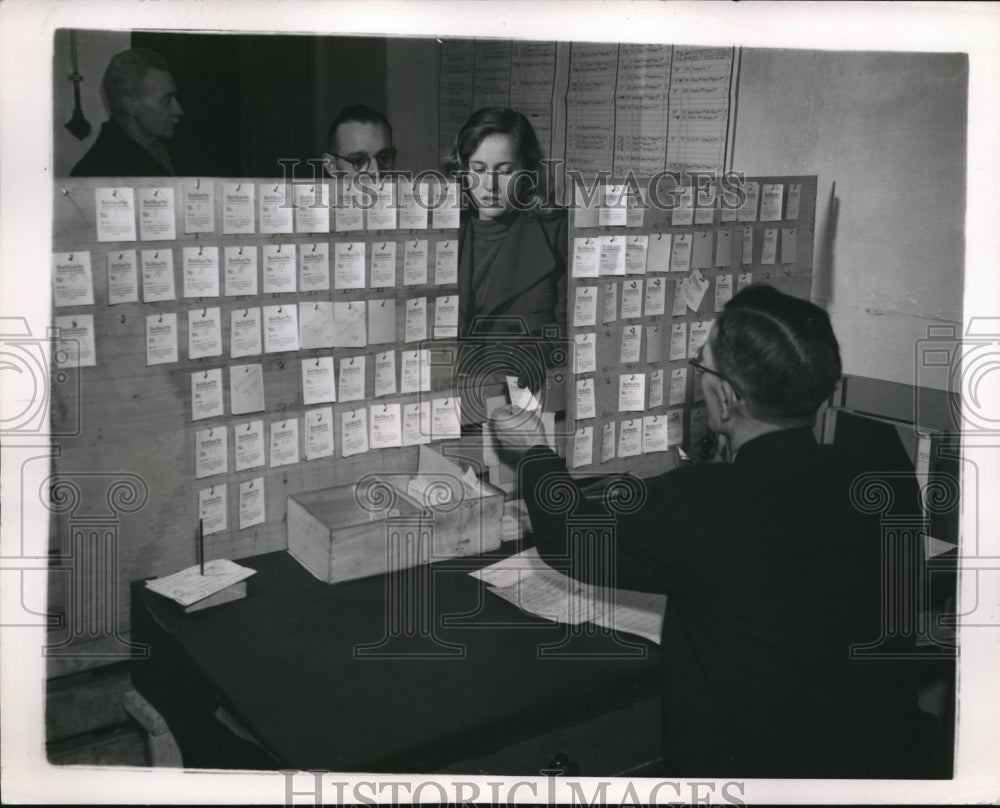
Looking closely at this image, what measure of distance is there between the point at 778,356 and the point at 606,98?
2128 mm

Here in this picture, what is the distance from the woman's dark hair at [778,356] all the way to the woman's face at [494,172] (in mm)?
1220

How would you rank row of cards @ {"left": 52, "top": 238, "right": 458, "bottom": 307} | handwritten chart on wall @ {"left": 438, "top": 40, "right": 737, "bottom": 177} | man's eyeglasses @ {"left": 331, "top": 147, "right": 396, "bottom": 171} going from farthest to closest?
man's eyeglasses @ {"left": 331, "top": 147, "right": 396, "bottom": 171} < handwritten chart on wall @ {"left": 438, "top": 40, "right": 737, "bottom": 177} < row of cards @ {"left": 52, "top": 238, "right": 458, "bottom": 307}

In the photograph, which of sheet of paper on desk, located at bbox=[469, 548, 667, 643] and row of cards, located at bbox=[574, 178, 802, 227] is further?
row of cards, located at bbox=[574, 178, 802, 227]

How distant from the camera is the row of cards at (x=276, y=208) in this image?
218 centimetres

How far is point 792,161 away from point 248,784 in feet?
8.52

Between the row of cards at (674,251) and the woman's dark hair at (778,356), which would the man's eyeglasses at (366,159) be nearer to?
the row of cards at (674,251)

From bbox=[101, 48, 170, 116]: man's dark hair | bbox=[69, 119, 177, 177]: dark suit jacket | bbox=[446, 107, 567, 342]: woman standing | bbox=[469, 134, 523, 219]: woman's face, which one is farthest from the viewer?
bbox=[469, 134, 523, 219]: woman's face

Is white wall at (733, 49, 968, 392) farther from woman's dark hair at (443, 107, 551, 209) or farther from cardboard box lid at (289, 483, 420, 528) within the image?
cardboard box lid at (289, 483, 420, 528)

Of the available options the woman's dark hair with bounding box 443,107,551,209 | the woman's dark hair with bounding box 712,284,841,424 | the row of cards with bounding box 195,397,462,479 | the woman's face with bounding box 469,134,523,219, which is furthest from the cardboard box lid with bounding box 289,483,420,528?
the woman's dark hair with bounding box 443,107,551,209

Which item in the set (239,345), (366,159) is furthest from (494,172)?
(239,345)

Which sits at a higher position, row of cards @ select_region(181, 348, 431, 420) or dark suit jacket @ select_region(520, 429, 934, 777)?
row of cards @ select_region(181, 348, 431, 420)

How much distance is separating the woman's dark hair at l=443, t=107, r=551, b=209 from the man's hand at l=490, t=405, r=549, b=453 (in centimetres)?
90

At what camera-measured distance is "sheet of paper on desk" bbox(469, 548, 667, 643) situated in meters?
2.34

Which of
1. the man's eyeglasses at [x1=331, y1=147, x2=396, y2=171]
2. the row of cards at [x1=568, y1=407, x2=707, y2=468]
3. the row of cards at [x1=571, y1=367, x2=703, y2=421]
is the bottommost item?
the row of cards at [x1=568, y1=407, x2=707, y2=468]
